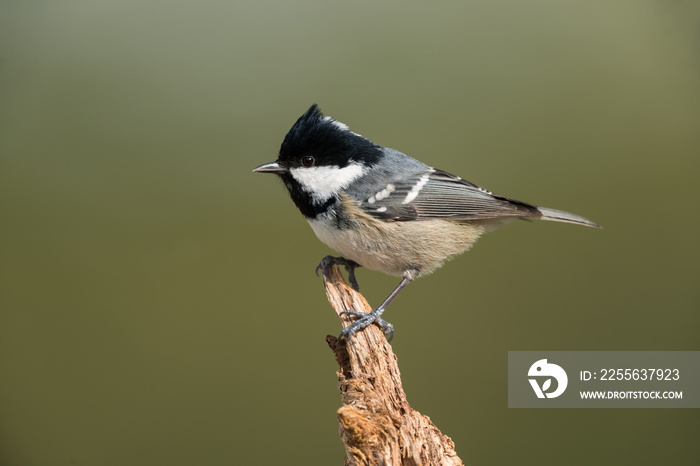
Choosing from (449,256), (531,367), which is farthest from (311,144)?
(531,367)

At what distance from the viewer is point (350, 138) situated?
5.69 feet

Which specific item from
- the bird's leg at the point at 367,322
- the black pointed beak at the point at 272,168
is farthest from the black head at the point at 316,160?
the bird's leg at the point at 367,322

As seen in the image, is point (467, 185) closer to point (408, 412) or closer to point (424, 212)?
point (424, 212)

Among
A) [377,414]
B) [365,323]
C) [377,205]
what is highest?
[377,205]

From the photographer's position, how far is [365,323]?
162 centimetres

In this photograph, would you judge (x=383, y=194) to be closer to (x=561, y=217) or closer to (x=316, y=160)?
(x=316, y=160)

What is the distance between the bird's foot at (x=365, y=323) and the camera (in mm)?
1588

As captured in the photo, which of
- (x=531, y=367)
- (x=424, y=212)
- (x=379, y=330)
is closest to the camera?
(x=379, y=330)

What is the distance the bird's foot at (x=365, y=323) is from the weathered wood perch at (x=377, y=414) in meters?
0.02

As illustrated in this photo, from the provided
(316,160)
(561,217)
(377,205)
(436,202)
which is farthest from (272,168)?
(561,217)

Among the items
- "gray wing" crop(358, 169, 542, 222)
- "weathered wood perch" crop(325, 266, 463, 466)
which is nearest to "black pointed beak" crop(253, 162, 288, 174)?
"gray wing" crop(358, 169, 542, 222)

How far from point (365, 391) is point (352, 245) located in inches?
17.7

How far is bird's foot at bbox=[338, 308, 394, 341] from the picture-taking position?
1.59 metres

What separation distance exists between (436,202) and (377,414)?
0.73m
